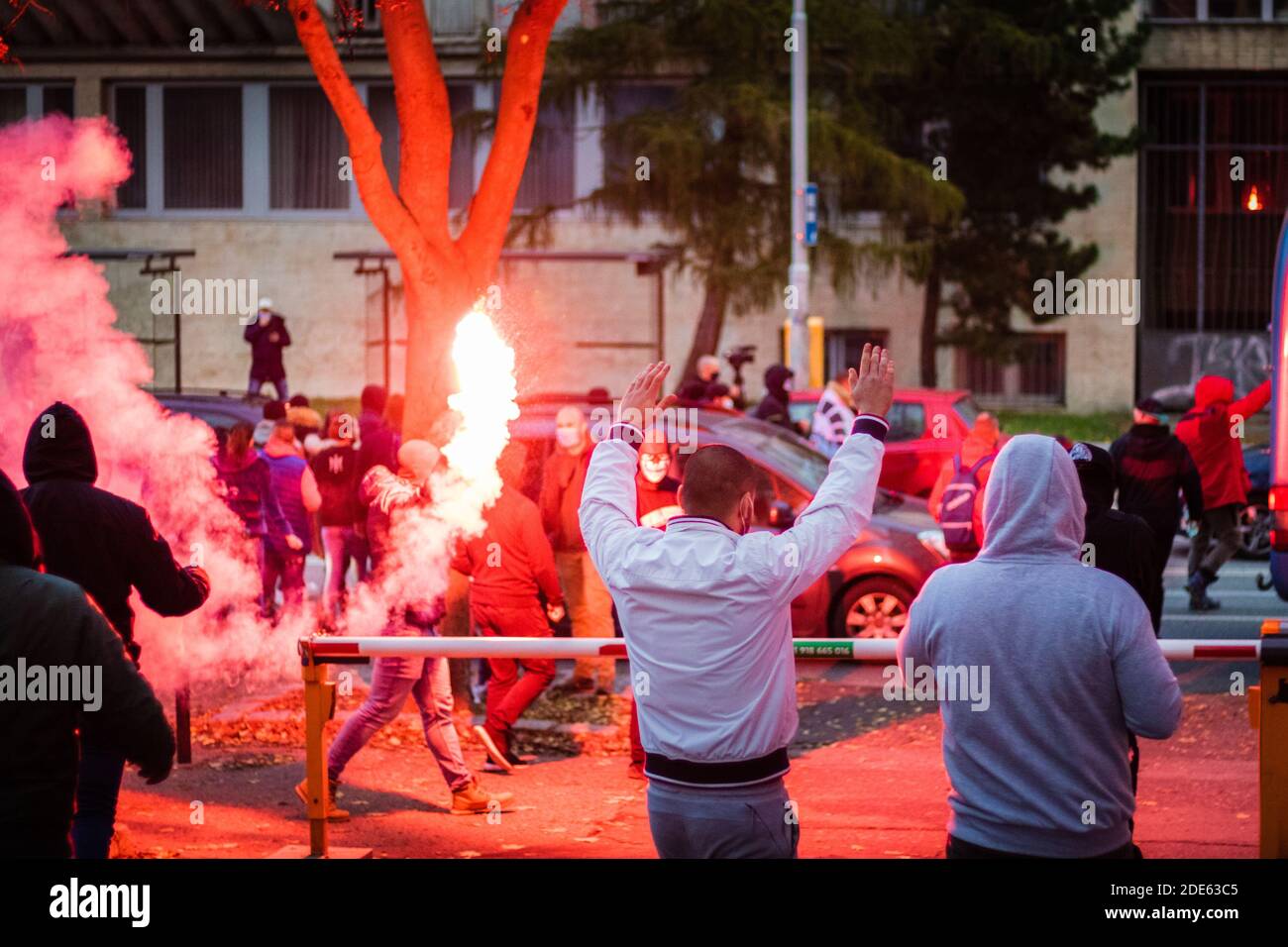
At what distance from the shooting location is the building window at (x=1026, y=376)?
3462 cm

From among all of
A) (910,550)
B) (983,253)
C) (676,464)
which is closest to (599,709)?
(676,464)

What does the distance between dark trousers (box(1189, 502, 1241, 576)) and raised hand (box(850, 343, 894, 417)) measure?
972 centimetres

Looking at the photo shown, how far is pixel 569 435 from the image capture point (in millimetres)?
10523

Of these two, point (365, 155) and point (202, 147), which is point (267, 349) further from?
→ point (365, 155)

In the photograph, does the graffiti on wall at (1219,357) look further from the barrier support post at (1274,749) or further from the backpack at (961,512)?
the barrier support post at (1274,749)

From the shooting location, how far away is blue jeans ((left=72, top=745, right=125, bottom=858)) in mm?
5719

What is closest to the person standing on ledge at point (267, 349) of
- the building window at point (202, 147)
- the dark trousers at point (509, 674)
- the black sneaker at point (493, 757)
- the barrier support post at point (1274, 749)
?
the building window at point (202, 147)

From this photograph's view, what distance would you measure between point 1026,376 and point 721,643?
1249 inches

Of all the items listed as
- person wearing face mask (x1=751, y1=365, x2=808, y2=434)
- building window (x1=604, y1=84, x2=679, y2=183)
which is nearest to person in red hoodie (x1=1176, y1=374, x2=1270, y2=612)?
person wearing face mask (x1=751, y1=365, x2=808, y2=434)

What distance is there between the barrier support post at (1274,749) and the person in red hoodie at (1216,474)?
7871 millimetres

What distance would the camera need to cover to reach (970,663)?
160 inches

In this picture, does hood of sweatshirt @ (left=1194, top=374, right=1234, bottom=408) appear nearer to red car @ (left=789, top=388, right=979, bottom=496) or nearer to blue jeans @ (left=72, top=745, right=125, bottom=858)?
red car @ (left=789, top=388, right=979, bottom=496)

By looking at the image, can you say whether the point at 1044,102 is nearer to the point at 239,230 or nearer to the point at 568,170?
the point at 568,170
